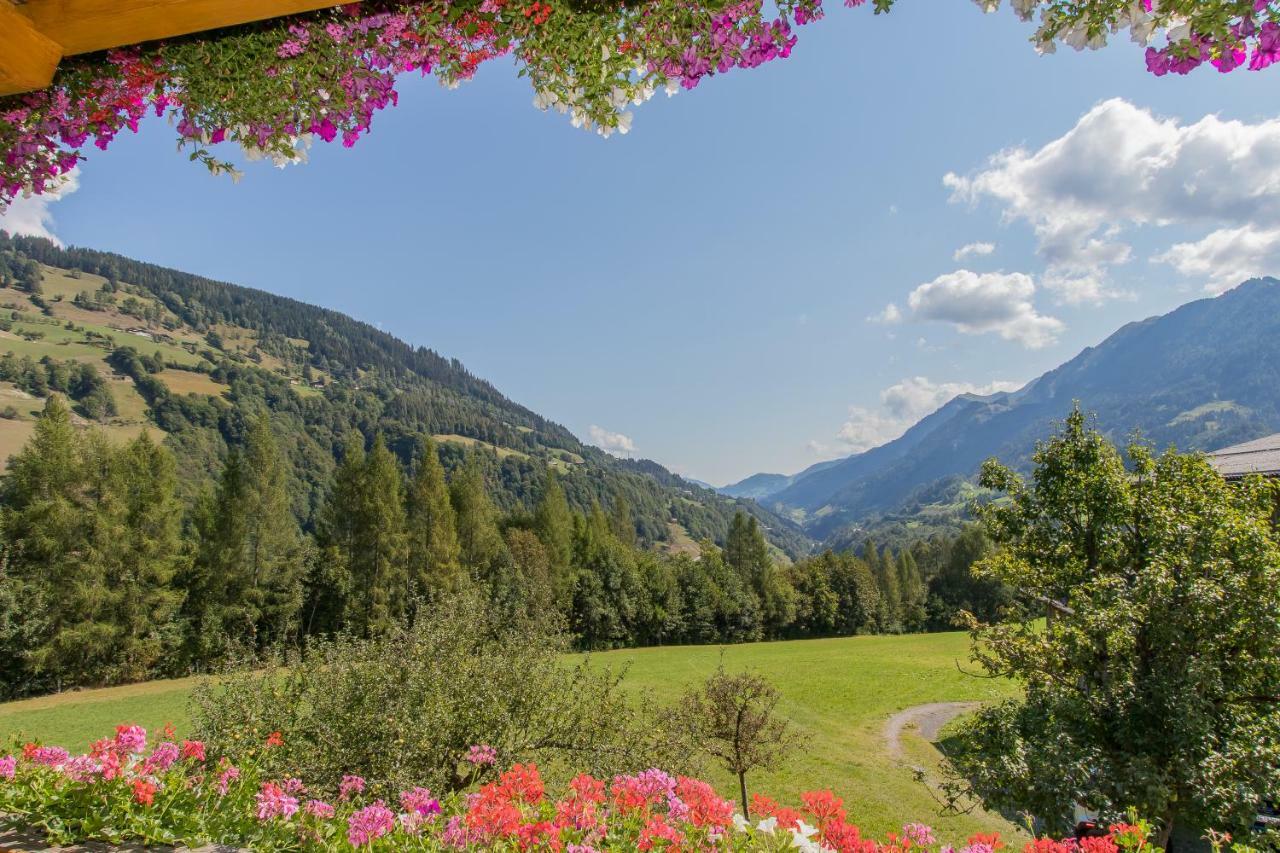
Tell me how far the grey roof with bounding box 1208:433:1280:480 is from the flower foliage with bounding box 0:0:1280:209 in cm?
1726

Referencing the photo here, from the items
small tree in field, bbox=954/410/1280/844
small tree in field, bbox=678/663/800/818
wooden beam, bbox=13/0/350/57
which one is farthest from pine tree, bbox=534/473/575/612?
wooden beam, bbox=13/0/350/57

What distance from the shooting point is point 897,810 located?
2125cm

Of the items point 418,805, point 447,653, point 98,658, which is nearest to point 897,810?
point 447,653

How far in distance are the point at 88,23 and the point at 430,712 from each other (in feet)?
28.6

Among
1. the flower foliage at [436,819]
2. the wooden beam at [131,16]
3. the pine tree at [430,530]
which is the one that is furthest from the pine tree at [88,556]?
the wooden beam at [131,16]

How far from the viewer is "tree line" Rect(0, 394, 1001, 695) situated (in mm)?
34469

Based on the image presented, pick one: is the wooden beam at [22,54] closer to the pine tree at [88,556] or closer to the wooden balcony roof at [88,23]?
the wooden balcony roof at [88,23]

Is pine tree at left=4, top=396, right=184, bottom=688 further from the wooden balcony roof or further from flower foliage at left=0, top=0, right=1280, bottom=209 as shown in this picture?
the wooden balcony roof

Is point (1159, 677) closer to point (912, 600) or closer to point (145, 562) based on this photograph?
point (145, 562)

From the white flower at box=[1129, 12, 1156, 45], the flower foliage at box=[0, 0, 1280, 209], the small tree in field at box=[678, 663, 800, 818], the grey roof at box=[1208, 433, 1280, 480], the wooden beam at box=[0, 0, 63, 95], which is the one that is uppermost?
the flower foliage at box=[0, 0, 1280, 209]

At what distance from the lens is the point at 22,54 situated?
1734mm

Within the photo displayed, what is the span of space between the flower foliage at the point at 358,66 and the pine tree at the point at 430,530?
1978 inches

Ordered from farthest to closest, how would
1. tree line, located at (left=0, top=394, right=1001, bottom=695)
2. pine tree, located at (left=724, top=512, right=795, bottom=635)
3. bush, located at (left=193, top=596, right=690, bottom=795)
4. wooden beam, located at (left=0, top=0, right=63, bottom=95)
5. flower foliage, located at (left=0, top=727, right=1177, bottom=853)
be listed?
pine tree, located at (left=724, top=512, right=795, bottom=635), tree line, located at (left=0, top=394, right=1001, bottom=695), bush, located at (left=193, top=596, right=690, bottom=795), flower foliage, located at (left=0, top=727, right=1177, bottom=853), wooden beam, located at (left=0, top=0, right=63, bottom=95)

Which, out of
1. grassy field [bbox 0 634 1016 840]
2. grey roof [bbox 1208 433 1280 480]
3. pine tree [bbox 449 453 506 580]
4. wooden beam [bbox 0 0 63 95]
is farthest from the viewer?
pine tree [bbox 449 453 506 580]
